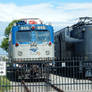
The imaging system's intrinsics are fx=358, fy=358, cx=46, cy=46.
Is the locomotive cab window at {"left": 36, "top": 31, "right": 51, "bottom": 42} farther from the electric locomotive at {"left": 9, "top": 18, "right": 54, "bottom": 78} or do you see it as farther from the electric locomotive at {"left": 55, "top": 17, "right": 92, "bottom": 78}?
the electric locomotive at {"left": 55, "top": 17, "right": 92, "bottom": 78}

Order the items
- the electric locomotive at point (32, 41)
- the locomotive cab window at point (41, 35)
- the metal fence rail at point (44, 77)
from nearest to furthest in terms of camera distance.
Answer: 1. the metal fence rail at point (44, 77)
2. the electric locomotive at point (32, 41)
3. the locomotive cab window at point (41, 35)

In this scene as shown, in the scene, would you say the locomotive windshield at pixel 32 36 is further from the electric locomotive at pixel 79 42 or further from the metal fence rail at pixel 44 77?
the metal fence rail at pixel 44 77

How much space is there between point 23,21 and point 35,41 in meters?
1.74

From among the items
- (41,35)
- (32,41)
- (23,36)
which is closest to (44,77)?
(32,41)

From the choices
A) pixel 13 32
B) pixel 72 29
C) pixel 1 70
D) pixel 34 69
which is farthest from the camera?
pixel 72 29

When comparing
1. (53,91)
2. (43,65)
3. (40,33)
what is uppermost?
(40,33)

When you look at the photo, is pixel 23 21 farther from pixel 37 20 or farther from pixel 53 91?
pixel 53 91

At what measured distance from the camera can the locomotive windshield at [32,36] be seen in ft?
76.8

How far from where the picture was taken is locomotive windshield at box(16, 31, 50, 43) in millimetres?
23422

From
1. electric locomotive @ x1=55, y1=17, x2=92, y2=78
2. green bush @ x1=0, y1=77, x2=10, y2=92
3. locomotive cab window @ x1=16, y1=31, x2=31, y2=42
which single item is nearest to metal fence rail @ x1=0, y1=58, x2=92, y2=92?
green bush @ x1=0, y1=77, x2=10, y2=92

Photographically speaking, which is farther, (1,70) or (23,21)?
(23,21)

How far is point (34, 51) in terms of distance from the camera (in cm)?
2347

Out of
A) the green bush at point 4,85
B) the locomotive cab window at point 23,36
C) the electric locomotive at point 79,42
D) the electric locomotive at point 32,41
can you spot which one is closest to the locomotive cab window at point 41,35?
the electric locomotive at point 32,41

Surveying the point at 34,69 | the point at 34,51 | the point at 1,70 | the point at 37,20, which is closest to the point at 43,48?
the point at 34,51
